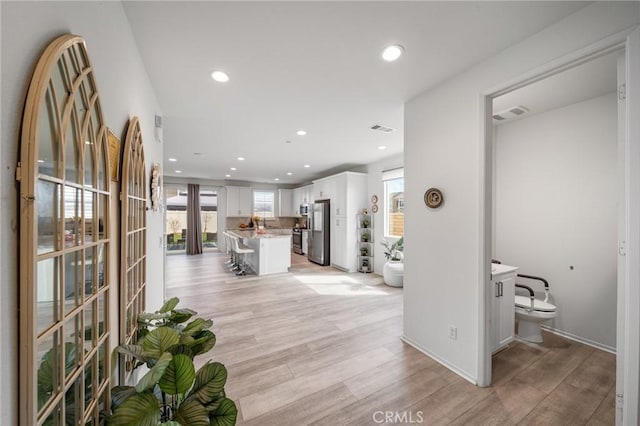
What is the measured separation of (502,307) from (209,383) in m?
2.74

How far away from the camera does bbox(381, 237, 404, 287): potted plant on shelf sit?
15.2 feet

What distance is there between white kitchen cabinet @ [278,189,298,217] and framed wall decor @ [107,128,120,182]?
312 inches

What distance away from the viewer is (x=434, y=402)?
1.77m

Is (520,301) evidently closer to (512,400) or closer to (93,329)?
(512,400)

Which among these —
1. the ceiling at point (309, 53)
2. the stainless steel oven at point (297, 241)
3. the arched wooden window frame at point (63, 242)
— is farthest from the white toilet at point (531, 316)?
the stainless steel oven at point (297, 241)

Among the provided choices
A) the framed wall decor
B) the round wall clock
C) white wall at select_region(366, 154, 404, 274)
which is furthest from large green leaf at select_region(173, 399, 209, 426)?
white wall at select_region(366, 154, 404, 274)

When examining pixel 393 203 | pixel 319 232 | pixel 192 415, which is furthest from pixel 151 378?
pixel 319 232

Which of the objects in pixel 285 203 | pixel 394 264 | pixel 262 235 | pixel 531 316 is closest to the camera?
pixel 531 316

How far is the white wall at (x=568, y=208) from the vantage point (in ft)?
8.10

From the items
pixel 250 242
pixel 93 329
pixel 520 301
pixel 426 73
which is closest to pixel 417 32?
pixel 426 73

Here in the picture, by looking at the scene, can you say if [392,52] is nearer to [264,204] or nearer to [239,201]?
[239,201]

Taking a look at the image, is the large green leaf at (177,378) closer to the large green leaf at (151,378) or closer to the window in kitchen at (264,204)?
the large green leaf at (151,378)

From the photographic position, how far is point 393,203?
5.35 meters

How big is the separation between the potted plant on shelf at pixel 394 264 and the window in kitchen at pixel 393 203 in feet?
0.91
